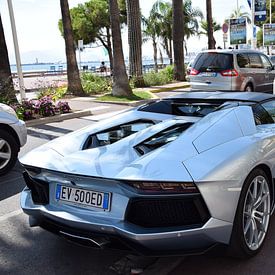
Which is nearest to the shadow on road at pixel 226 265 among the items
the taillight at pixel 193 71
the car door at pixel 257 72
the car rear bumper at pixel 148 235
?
the car rear bumper at pixel 148 235

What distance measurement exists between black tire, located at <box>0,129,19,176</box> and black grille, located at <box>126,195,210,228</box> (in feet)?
12.3

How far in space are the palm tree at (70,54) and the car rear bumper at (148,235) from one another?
14.4 meters

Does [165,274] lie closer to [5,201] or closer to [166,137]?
[166,137]

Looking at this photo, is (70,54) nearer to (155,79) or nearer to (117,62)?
(117,62)

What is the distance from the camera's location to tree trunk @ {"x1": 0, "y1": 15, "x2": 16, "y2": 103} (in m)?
11.1

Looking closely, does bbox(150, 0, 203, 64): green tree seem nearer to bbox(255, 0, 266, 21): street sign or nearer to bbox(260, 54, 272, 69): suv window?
bbox(255, 0, 266, 21): street sign

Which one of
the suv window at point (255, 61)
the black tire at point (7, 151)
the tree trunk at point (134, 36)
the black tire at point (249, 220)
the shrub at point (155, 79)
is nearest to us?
the black tire at point (249, 220)

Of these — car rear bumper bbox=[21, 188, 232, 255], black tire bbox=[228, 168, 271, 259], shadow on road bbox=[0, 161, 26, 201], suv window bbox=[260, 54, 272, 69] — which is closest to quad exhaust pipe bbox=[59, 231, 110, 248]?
car rear bumper bbox=[21, 188, 232, 255]

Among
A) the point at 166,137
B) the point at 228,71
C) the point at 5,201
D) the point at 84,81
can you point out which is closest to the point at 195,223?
the point at 166,137

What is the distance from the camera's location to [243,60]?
520 inches

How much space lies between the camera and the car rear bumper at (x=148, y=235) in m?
2.62

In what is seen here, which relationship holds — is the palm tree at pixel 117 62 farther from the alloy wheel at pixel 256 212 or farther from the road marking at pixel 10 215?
the alloy wheel at pixel 256 212

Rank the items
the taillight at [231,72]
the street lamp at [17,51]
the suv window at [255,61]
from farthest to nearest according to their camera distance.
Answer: the suv window at [255,61]
the taillight at [231,72]
the street lamp at [17,51]

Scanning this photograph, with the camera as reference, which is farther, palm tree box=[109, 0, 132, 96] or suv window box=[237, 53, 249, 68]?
palm tree box=[109, 0, 132, 96]
